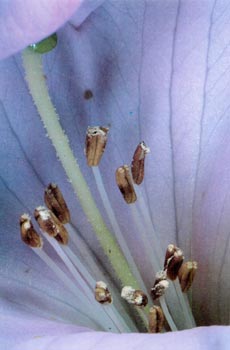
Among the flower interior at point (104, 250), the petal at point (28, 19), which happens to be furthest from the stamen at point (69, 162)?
the petal at point (28, 19)

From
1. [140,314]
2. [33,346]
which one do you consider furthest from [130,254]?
[33,346]

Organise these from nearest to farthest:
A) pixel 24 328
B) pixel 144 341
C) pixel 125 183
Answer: pixel 144 341 < pixel 24 328 < pixel 125 183

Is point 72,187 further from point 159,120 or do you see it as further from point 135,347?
point 135,347

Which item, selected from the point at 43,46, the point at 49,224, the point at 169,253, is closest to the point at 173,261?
the point at 169,253

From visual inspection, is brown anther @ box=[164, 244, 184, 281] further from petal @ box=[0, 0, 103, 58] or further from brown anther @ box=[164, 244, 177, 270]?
petal @ box=[0, 0, 103, 58]

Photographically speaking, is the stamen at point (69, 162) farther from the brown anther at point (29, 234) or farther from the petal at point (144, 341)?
the petal at point (144, 341)

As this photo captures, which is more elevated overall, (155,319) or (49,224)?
(49,224)

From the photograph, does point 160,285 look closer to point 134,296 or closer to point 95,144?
point 134,296
